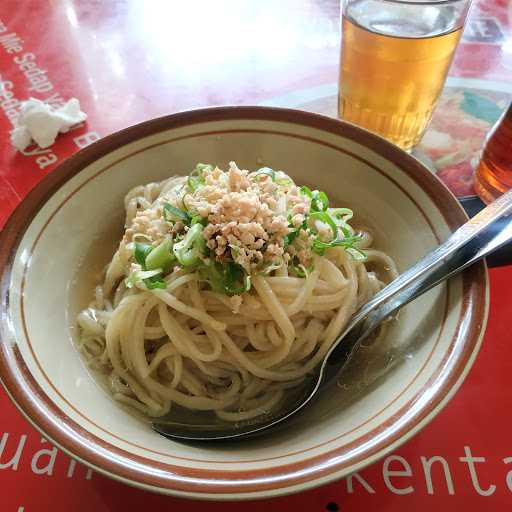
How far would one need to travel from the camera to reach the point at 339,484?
45.6 inches

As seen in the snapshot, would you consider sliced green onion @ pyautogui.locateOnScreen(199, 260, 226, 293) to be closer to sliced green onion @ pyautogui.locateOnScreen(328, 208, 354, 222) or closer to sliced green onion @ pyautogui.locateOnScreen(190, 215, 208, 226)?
sliced green onion @ pyautogui.locateOnScreen(190, 215, 208, 226)

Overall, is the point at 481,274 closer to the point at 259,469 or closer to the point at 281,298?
the point at 281,298

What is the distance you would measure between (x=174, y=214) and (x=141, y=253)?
0.43ft

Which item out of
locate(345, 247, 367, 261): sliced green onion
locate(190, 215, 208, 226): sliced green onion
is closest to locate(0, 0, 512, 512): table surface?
locate(345, 247, 367, 261): sliced green onion

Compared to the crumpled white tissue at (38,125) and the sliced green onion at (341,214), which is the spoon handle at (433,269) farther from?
the crumpled white tissue at (38,125)

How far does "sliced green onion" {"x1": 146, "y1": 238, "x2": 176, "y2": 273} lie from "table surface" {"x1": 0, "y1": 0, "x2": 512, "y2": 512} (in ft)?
1.64

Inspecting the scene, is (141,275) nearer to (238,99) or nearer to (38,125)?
(38,125)

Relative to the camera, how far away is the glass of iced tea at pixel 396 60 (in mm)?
1643

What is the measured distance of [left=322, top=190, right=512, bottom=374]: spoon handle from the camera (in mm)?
1152

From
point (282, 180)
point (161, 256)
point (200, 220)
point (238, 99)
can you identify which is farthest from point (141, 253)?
point (238, 99)

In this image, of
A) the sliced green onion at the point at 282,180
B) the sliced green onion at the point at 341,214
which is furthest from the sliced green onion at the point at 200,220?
the sliced green onion at the point at 341,214

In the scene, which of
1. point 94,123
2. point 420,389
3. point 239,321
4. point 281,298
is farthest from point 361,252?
point 94,123

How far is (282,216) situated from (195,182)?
28 cm

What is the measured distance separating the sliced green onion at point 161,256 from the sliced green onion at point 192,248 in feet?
0.18
